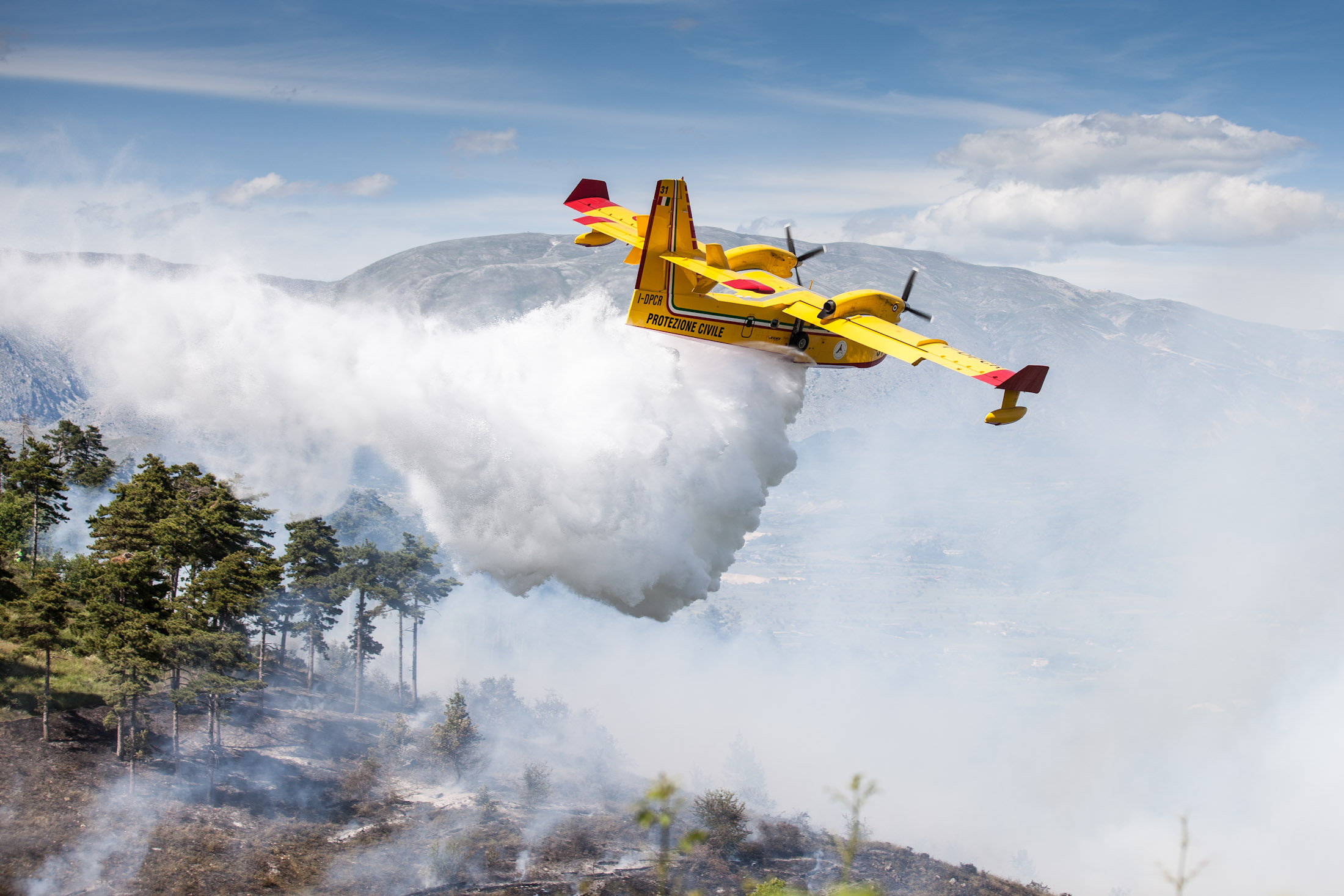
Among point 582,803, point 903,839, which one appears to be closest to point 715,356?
point 582,803

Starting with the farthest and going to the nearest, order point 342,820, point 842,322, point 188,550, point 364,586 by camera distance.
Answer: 1. point 364,586
2. point 342,820
3. point 188,550
4. point 842,322

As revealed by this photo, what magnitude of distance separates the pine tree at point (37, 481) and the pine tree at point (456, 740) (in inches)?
1376

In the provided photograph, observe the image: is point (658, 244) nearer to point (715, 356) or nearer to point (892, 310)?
point (715, 356)

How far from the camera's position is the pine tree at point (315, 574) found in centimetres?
7462

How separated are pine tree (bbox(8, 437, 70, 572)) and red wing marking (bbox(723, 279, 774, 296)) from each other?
51.3m

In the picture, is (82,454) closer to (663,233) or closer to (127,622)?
(127,622)

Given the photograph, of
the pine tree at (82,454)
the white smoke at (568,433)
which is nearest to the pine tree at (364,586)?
the pine tree at (82,454)

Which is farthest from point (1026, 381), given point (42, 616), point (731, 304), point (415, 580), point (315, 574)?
point (415, 580)

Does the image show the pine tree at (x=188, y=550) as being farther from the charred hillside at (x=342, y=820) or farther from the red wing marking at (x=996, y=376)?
the red wing marking at (x=996, y=376)

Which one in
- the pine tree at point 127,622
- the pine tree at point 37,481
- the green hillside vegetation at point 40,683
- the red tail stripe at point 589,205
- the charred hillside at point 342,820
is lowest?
the charred hillside at point 342,820

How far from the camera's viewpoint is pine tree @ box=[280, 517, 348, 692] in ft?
245

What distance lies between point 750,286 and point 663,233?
4418 mm

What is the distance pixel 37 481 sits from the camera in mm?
65062

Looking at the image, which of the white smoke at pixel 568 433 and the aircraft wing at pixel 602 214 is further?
the aircraft wing at pixel 602 214
